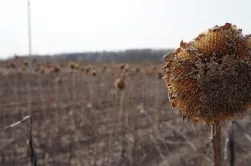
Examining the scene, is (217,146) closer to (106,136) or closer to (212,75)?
(212,75)

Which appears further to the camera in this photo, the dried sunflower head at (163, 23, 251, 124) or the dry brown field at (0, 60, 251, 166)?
the dry brown field at (0, 60, 251, 166)

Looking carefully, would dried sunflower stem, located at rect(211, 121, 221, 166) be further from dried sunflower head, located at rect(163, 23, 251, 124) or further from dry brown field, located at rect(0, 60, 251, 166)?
dry brown field, located at rect(0, 60, 251, 166)

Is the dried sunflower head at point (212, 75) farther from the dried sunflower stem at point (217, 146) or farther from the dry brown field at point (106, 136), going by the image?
the dry brown field at point (106, 136)

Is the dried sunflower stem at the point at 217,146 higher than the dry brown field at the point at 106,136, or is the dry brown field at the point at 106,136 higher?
the dried sunflower stem at the point at 217,146

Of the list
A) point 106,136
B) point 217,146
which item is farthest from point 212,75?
point 106,136

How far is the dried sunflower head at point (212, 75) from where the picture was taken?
1.32 m

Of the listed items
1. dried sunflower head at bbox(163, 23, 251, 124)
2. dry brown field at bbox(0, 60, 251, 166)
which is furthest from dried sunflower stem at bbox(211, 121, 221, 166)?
dry brown field at bbox(0, 60, 251, 166)

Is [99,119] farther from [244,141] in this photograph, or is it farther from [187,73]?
[187,73]

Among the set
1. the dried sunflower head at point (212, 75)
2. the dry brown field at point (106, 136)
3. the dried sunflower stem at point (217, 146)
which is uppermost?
the dried sunflower head at point (212, 75)

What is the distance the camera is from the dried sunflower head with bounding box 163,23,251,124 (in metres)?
1.32

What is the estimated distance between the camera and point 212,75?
133 cm

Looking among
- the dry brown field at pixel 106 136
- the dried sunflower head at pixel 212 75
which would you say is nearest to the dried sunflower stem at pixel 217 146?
the dried sunflower head at pixel 212 75

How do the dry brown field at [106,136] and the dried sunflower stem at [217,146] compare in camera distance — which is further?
the dry brown field at [106,136]

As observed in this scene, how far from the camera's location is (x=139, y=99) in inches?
466
